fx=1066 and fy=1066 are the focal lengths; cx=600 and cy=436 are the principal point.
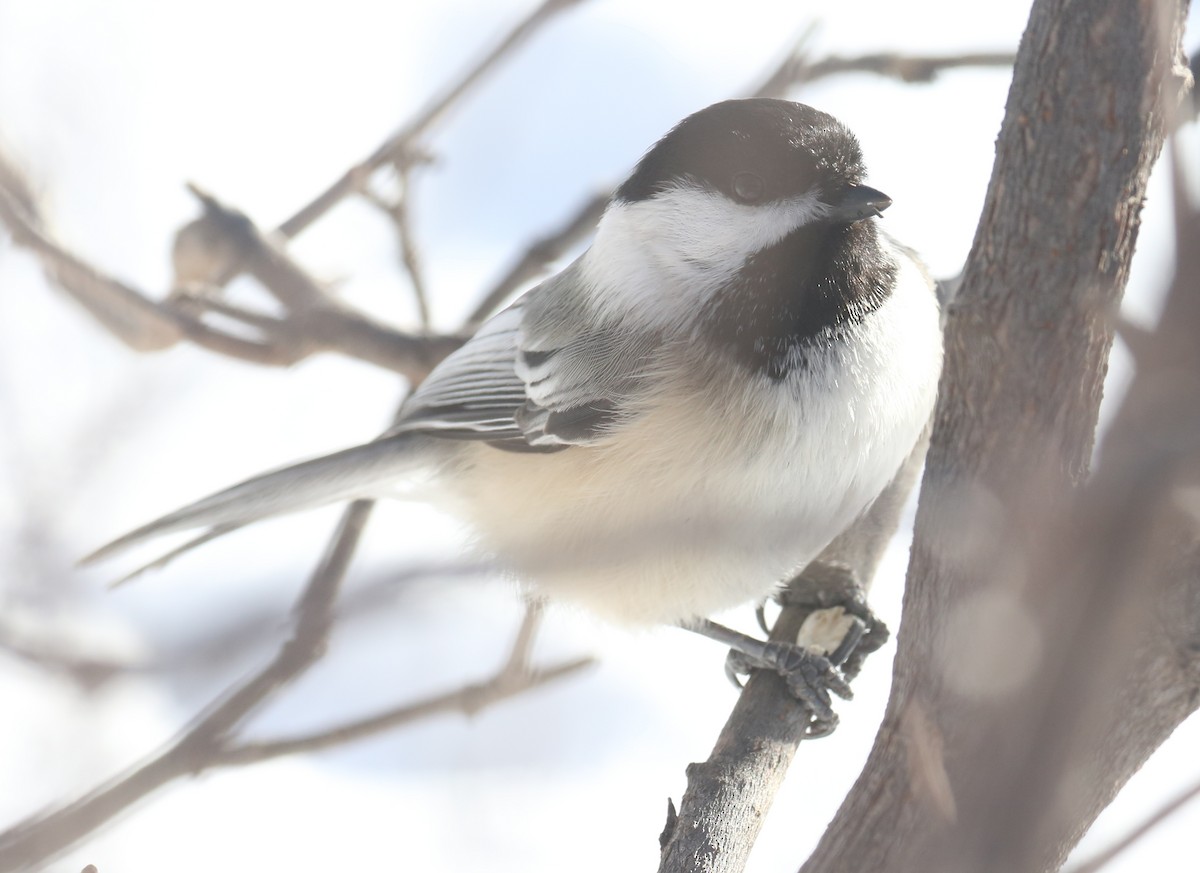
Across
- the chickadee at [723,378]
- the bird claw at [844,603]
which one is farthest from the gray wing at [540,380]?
the bird claw at [844,603]

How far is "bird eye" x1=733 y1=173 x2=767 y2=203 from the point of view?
4.52 feet

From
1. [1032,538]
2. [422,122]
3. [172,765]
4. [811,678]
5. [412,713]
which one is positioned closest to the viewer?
[1032,538]

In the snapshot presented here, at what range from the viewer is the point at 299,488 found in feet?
5.74

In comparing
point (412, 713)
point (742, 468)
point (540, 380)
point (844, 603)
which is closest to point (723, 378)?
point (742, 468)

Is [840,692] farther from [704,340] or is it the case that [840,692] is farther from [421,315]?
[421,315]

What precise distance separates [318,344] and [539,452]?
0.63 m

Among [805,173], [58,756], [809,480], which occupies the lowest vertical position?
[58,756]

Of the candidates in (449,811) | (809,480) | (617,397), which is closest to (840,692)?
(809,480)

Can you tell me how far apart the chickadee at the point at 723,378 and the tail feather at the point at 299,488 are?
0.02 meters

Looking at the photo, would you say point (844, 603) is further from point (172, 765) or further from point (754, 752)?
point (172, 765)

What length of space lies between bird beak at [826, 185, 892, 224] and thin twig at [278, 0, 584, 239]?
0.65m

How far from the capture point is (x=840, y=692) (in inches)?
59.0

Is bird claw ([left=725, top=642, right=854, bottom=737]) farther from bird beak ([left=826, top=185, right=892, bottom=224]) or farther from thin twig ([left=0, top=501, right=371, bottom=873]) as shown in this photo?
thin twig ([left=0, top=501, right=371, bottom=873])

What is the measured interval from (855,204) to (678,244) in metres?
0.27
